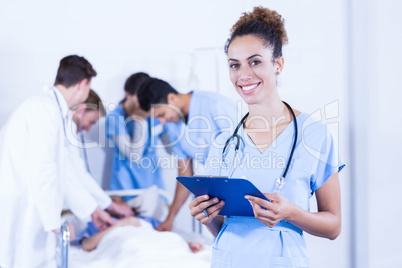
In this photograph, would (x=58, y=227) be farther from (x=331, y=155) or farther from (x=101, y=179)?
(x=331, y=155)

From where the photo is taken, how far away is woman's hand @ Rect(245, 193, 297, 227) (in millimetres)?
1084

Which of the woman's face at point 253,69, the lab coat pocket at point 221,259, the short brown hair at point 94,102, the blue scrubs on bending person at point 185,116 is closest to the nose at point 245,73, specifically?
the woman's face at point 253,69

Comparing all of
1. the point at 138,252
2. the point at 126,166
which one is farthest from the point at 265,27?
the point at 126,166

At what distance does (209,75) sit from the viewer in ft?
9.50

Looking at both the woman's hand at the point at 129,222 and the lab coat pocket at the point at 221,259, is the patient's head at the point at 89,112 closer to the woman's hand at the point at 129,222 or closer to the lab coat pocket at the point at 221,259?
the woman's hand at the point at 129,222

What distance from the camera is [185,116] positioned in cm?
279

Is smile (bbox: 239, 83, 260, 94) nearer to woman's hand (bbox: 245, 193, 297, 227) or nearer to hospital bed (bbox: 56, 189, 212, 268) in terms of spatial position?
woman's hand (bbox: 245, 193, 297, 227)

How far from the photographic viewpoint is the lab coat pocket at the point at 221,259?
4.04 feet

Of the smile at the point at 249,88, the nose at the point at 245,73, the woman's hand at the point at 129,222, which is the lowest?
the woman's hand at the point at 129,222

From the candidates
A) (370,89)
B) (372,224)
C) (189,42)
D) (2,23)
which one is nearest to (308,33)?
(370,89)

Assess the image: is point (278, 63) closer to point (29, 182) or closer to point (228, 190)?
point (228, 190)

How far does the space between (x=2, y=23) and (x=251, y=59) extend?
1.57 metres

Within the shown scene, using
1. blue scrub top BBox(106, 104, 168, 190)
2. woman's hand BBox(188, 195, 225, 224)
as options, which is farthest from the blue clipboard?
blue scrub top BBox(106, 104, 168, 190)

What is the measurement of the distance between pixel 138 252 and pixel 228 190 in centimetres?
116
